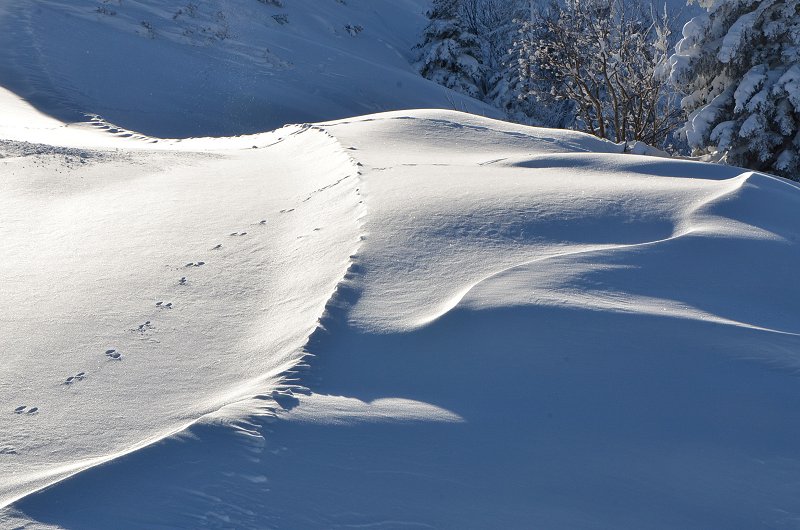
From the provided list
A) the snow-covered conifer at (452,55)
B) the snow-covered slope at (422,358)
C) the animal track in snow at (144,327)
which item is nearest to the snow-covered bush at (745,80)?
the snow-covered slope at (422,358)

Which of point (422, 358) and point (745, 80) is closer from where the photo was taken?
point (422, 358)

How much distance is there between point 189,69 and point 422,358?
15.1m

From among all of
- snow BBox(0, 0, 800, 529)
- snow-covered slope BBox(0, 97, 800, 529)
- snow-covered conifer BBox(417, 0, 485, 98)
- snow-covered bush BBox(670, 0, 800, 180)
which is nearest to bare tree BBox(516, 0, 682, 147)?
snow-covered bush BBox(670, 0, 800, 180)

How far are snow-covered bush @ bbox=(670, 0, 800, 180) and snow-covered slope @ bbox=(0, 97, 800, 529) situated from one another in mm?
5258

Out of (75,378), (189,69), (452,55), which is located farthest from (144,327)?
(452,55)

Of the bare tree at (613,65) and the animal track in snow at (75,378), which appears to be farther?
the bare tree at (613,65)

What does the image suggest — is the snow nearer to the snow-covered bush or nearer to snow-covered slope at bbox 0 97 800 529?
snow-covered slope at bbox 0 97 800 529

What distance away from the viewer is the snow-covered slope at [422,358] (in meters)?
2.60

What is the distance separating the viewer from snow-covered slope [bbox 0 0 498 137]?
51.4 feet

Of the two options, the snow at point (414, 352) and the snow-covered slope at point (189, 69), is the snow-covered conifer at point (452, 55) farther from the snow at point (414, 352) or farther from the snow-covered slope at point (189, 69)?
the snow at point (414, 352)

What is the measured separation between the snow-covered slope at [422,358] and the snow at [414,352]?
1cm

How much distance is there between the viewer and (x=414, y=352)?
3400 mm

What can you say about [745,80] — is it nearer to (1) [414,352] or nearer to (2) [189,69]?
(1) [414,352]

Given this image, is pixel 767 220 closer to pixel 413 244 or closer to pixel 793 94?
pixel 413 244
